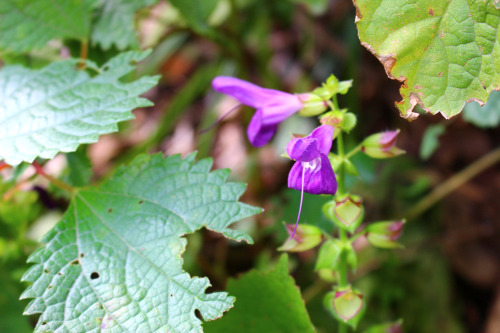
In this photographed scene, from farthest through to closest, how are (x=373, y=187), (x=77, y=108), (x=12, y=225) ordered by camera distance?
(x=373, y=187)
(x=12, y=225)
(x=77, y=108)

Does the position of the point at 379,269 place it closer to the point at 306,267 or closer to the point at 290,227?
the point at 306,267

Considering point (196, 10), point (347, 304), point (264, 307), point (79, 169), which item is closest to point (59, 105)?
point (79, 169)

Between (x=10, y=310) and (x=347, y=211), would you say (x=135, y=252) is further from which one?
(x=10, y=310)

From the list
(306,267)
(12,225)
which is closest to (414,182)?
(306,267)

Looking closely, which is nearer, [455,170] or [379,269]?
[379,269]

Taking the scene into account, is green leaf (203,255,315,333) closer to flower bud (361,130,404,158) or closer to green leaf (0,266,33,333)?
flower bud (361,130,404,158)

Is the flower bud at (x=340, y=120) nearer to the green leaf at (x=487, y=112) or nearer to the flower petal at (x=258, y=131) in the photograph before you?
the flower petal at (x=258, y=131)

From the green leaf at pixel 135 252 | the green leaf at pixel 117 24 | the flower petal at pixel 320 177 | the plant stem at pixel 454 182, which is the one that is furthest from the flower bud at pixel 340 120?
the plant stem at pixel 454 182
